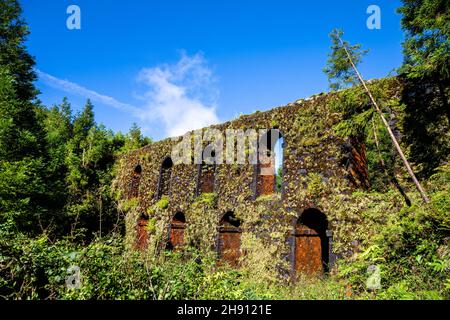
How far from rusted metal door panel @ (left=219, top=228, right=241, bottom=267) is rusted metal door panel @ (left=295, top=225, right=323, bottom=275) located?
2.53 metres

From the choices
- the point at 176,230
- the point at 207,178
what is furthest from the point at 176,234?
the point at 207,178

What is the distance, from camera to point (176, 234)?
13.2 metres

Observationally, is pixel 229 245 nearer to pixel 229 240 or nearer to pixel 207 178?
pixel 229 240

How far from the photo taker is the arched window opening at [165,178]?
15.1 meters

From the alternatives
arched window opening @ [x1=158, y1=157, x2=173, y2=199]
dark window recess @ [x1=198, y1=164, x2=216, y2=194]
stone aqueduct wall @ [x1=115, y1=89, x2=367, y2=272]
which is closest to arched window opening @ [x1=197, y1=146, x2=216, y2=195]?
dark window recess @ [x1=198, y1=164, x2=216, y2=194]

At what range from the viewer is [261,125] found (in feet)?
34.9

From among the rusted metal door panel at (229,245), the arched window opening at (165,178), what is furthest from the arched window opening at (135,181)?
the rusted metal door panel at (229,245)

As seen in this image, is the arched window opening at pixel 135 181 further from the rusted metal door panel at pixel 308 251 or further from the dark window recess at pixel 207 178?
the rusted metal door panel at pixel 308 251

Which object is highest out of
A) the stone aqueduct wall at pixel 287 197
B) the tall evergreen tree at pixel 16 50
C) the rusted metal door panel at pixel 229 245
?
the tall evergreen tree at pixel 16 50

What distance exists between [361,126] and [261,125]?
4.11 metres

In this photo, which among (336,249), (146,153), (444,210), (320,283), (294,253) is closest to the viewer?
(444,210)

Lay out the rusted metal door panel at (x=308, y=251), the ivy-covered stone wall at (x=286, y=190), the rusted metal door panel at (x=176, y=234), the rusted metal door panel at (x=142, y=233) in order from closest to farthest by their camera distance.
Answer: the ivy-covered stone wall at (x=286, y=190)
the rusted metal door panel at (x=308, y=251)
the rusted metal door panel at (x=176, y=234)
the rusted metal door panel at (x=142, y=233)
